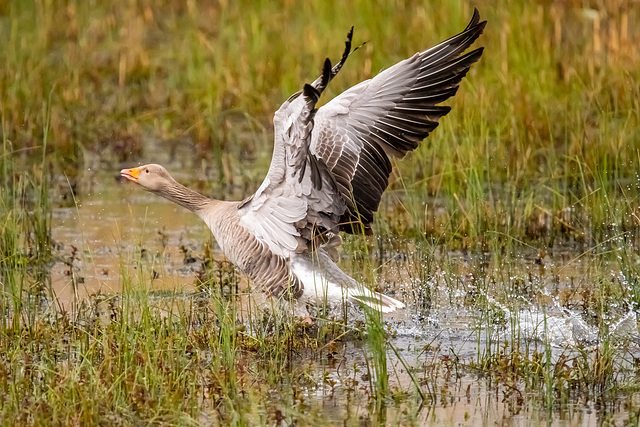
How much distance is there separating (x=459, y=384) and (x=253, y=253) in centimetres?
184

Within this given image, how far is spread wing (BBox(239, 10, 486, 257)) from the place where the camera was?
6.36 metres

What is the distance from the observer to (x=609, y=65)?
10805 mm

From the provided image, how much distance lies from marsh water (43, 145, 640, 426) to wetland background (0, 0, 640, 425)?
0.08ft

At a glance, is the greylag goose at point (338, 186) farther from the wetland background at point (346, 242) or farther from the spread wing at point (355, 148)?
the wetland background at point (346, 242)

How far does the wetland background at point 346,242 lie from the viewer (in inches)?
200

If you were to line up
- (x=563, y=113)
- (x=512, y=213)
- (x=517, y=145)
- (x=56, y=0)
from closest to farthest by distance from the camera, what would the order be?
(x=512, y=213) → (x=517, y=145) → (x=563, y=113) → (x=56, y=0)

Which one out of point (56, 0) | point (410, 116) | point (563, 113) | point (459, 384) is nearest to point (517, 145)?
point (563, 113)

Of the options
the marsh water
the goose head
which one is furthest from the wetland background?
the goose head

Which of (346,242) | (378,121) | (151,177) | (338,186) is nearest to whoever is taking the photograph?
(338,186)

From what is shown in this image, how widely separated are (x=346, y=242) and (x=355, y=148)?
1.26 meters

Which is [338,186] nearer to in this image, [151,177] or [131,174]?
[151,177]

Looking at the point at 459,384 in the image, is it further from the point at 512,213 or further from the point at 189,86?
the point at 189,86

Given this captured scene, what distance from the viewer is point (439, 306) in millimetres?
6797

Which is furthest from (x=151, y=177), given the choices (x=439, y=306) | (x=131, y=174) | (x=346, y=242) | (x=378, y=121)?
(x=439, y=306)
